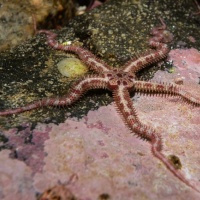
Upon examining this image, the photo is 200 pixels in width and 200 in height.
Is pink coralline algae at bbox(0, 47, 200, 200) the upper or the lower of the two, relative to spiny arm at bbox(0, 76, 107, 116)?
lower

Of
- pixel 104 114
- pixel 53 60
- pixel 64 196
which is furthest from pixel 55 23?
pixel 64 196

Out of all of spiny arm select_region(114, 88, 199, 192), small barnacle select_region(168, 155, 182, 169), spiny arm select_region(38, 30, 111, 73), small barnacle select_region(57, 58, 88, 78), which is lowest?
small barnacle select_region(168, 155, 182, 169)

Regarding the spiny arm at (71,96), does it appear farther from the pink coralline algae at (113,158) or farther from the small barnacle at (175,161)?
the small barnacle at (175,161)

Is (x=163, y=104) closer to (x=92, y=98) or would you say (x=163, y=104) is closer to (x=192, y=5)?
(x=92, y=98)

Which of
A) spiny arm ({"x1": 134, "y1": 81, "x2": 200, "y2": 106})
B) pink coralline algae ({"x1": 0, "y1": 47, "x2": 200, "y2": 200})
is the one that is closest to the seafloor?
pink coralline algae ({"x1": 0, "y1": 47, "x2": 200, "y2": 200})

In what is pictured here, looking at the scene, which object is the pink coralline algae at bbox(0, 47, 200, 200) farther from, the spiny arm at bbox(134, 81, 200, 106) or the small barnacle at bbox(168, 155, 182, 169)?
the spiny arm at bbox(134, 81, 200, 106)

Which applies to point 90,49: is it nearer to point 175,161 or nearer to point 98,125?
point 98,125

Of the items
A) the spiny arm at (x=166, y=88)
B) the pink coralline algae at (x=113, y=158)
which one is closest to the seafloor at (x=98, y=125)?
the pink coralline algae at (x=113, y=158)
